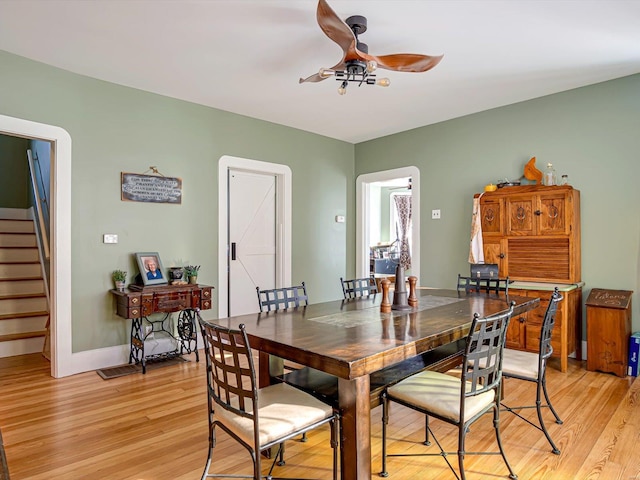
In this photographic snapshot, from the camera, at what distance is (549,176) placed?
164 inches

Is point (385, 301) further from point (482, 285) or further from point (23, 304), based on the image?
point (23, 304)

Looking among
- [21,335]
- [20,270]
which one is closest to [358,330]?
[21,335]

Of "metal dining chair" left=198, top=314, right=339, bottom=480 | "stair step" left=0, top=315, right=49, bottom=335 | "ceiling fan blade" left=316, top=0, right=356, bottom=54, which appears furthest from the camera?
"stair step" left=0, top=315, right=49, bottom=335

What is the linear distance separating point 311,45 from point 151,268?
261 centimetres

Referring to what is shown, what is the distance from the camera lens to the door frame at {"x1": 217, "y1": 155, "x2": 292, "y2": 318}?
4777 mm

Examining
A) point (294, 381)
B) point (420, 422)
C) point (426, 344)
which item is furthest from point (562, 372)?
point (294, 381)

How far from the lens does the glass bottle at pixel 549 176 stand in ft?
13.7

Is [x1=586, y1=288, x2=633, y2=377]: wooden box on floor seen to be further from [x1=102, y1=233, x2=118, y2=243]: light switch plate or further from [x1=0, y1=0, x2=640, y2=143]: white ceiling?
[x1=102, y1=233, x2=118, y2=243]: light switch plate

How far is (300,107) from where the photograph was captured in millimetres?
4715

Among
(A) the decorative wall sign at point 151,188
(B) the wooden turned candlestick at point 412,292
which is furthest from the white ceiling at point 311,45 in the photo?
(B) the wooden turned candlestick at point 412,292

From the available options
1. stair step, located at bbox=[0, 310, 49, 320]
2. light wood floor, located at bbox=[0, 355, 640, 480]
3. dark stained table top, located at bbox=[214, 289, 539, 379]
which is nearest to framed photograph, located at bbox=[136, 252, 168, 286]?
light wood floor, located at bbox=[0, 355, 640, 480]

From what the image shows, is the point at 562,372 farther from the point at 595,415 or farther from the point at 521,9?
the point at 521,9

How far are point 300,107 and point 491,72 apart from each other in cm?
205

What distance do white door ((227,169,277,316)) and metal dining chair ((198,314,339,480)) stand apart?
3039 mm
